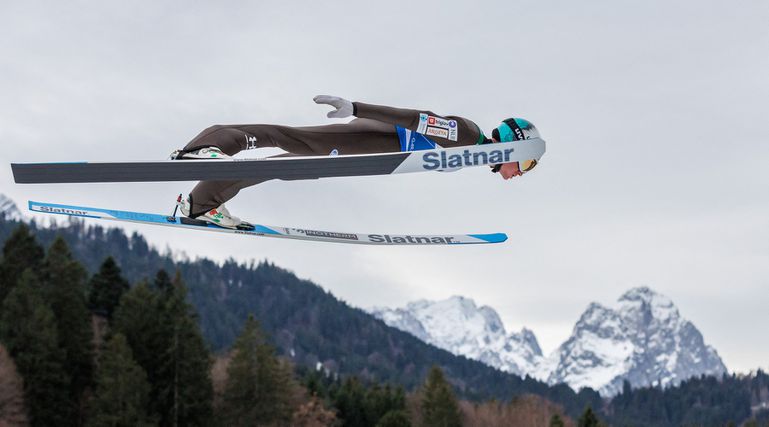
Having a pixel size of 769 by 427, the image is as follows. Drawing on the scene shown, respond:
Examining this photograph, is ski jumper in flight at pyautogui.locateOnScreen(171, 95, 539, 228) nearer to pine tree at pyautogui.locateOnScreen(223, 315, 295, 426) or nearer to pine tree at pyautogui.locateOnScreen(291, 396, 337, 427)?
pine tree at pyautogui.locateOnScreen(223, 315, 295, 426)

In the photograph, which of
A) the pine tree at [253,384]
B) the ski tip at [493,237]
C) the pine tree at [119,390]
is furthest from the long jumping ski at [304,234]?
the pine tree at [253,384]

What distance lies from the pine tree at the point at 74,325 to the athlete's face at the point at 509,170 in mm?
65625

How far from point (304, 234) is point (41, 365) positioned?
59.1m

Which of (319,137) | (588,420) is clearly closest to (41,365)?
(588,420)

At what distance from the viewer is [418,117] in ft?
41.9

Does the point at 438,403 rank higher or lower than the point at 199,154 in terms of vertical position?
lower

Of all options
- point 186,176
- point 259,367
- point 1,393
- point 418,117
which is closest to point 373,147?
point 418,117

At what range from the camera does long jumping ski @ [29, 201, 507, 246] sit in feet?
50.8

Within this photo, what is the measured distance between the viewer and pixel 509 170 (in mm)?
13117

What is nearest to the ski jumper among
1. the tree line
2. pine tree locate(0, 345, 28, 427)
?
the tree line

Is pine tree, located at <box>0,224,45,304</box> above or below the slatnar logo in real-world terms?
above

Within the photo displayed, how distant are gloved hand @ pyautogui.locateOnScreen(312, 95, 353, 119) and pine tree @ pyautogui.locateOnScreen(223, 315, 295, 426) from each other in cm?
7658

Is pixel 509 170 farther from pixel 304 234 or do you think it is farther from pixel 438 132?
pixel 304 234

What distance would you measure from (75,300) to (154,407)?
935cm
